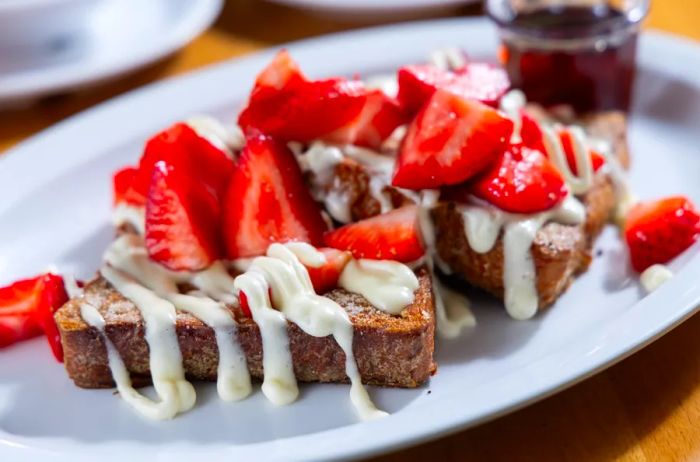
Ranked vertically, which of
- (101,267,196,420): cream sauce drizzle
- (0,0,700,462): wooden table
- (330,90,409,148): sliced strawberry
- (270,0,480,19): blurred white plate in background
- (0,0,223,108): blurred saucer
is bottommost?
(270,0,480,19): blurred white plate in background

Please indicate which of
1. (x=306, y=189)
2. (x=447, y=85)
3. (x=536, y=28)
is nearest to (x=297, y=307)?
(x=306, y=189)

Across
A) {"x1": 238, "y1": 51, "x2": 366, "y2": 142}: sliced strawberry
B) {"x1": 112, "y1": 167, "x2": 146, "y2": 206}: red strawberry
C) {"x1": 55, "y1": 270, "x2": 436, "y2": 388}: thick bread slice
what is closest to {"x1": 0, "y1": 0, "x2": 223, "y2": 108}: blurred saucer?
{"x1": 112, "y1": 167, "x2": 146, "y2": 206}: red strawberry

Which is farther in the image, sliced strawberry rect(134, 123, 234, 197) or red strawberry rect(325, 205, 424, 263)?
sliced strawberry rect(134, 123, 234, 197)

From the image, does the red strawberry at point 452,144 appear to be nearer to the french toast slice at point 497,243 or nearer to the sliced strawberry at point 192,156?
the french toast slice at point 497,243

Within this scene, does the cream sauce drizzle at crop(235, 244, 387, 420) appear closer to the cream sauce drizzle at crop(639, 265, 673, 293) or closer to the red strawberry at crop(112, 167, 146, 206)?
the red strawberry at crop(112, 167, 146, 206)

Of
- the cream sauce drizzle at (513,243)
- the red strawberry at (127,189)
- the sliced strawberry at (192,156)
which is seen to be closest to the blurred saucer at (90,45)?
the red strawberry at (127,189)

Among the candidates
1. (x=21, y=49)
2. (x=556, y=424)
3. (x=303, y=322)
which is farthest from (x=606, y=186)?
(x=21, y=49)

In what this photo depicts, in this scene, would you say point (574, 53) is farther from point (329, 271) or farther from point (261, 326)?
point (261, 326)
